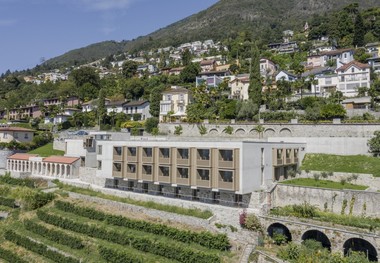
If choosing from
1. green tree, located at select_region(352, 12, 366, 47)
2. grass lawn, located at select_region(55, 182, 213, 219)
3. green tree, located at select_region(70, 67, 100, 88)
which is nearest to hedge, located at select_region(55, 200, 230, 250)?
grass lawn, located at select_region(55, 182, 213, 219)

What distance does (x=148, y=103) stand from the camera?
79125 millimetres

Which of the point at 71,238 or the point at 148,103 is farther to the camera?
the point at 148,103

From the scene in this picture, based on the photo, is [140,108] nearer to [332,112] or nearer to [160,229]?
[332,112]

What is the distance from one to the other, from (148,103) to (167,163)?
4403 centimetres

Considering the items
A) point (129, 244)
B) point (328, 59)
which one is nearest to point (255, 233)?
point (129, 244)

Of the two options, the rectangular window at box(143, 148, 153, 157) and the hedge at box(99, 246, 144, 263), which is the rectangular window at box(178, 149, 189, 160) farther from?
the hedge at box(99, 246, 144, 263)

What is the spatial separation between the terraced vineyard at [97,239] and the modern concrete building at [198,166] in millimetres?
5084

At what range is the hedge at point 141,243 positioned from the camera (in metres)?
26.2

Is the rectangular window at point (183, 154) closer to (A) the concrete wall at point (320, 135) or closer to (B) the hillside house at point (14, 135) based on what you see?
(A) the concrete wall at point (320, 135)

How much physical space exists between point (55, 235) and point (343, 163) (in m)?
32.9

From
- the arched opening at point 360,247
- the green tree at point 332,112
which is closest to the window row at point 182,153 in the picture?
the arched opening at point 360,247

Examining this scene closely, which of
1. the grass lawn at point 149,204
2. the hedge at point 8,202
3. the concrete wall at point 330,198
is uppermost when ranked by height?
the concrete wall at point 330,198

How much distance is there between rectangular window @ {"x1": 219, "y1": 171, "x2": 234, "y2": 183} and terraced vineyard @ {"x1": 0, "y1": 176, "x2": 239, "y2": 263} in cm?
562

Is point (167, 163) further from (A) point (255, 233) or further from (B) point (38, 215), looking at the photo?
(B) point (38, 215)
